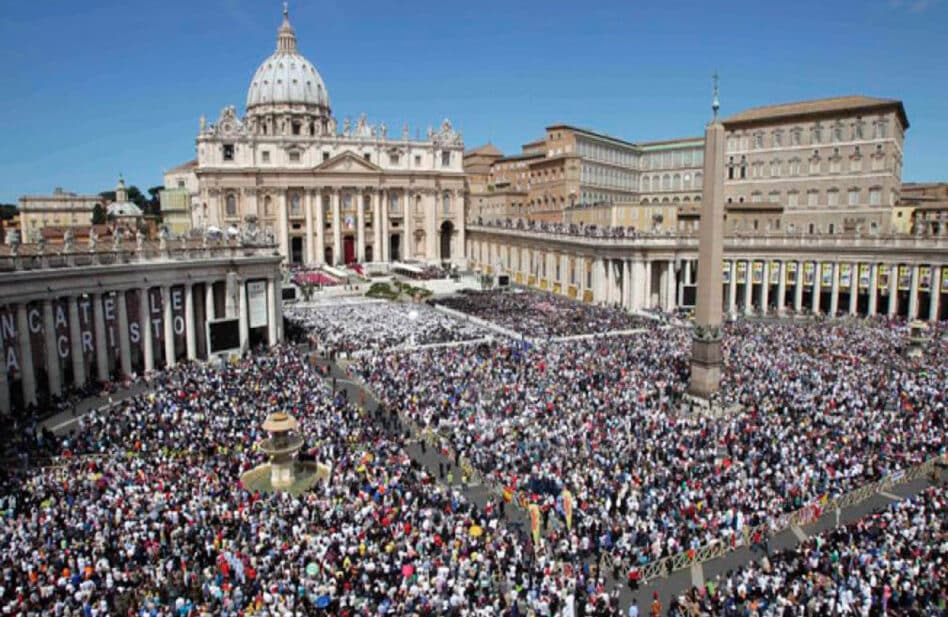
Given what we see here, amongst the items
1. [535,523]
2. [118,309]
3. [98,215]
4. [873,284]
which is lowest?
[535,523]

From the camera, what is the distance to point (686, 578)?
17531 mm

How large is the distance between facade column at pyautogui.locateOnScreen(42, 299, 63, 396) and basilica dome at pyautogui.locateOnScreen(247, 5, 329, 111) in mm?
90017

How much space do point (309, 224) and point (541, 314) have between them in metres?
54.2

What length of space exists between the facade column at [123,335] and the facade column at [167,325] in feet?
7.98

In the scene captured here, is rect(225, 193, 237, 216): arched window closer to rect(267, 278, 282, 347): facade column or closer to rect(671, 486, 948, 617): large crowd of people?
rect(267, 278, 282, 347): facade column

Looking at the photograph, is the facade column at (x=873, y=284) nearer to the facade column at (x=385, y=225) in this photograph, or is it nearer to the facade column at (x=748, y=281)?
the facade column at (x=748, y=281)

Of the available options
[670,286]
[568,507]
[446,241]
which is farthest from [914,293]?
[446,241]

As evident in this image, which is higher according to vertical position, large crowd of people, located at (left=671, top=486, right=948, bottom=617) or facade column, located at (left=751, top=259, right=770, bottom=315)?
facade column, located at (left=751, top=259, right=770, bottom=315)

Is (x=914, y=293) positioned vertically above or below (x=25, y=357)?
above

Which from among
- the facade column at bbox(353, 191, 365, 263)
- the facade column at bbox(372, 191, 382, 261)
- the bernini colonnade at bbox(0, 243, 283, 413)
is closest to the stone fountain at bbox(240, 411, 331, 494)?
the bernini colonnade at bbox(0, 243, 283, 413)

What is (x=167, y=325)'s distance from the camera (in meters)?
39.8

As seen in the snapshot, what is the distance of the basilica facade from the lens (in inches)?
3688

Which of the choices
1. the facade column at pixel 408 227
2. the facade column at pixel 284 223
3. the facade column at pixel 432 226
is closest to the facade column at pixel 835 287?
the facade column at pixel 432 226

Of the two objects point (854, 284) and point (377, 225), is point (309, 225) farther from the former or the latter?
point (854, 284)
